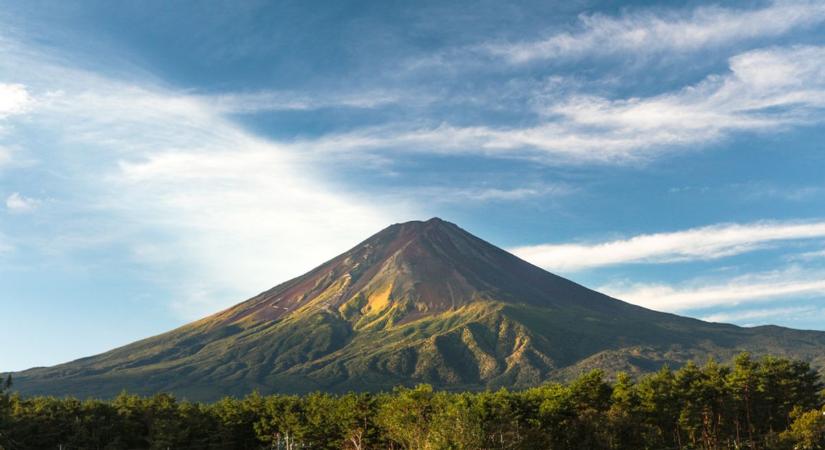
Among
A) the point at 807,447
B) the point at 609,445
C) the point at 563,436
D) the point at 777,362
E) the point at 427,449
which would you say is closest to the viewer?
the point at 427,449

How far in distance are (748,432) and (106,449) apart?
78.7 m

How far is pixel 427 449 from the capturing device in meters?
52.2

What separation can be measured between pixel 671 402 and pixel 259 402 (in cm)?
5228

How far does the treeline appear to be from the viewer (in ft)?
246

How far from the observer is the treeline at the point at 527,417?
75.1 metres

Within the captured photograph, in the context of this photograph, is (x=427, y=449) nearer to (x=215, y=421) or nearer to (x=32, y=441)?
(x=215, y=421)

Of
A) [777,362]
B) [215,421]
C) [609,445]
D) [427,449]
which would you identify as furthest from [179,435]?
[777,362]

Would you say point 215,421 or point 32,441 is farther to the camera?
point 215,421

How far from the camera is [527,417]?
80062 millimetres

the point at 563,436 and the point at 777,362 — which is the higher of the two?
the point at 777,362

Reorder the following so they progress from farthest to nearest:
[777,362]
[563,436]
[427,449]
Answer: [777,362] → [563,436] → [427,449]

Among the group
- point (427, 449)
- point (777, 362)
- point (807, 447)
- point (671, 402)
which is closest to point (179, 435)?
point (427, 449)

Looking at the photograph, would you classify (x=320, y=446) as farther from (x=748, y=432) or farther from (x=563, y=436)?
(x=748, y=432)

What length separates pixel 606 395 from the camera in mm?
80812
